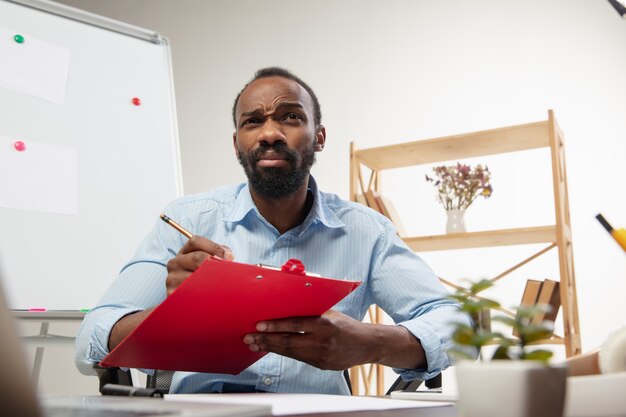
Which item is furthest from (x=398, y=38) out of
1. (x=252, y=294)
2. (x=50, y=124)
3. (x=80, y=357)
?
(x=252, y=294)

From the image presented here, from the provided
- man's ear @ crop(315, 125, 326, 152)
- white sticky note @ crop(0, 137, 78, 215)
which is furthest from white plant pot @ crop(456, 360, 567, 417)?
white sticky note @ crop(0, 137, 78, 215)

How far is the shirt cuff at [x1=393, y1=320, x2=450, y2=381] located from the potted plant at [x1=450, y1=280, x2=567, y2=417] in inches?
28.6

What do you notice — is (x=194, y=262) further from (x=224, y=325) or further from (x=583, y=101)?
(x=583, y=101)

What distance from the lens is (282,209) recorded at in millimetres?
1402

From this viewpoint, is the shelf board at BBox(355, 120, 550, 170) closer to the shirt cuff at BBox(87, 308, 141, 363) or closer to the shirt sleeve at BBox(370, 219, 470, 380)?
the shirt sleeve at BBox(370, 219, 470, 380)

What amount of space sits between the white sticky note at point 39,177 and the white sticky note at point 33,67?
0.56 feet

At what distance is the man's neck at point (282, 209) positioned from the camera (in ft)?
4.56

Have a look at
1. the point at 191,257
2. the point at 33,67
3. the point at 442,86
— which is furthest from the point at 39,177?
the point at 442,86

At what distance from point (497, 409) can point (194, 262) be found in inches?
24.9

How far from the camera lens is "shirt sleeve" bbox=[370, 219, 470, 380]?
120 cm

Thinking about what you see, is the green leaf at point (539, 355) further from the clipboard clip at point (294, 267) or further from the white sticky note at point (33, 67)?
the white sticky note at point (33, 67)

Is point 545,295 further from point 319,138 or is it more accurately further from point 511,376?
point 511,376

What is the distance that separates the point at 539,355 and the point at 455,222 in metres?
2.14

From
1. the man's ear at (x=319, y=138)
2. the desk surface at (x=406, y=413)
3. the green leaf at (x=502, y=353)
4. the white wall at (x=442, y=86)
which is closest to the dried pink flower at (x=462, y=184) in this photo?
the white wall at (x=442, y=86)
